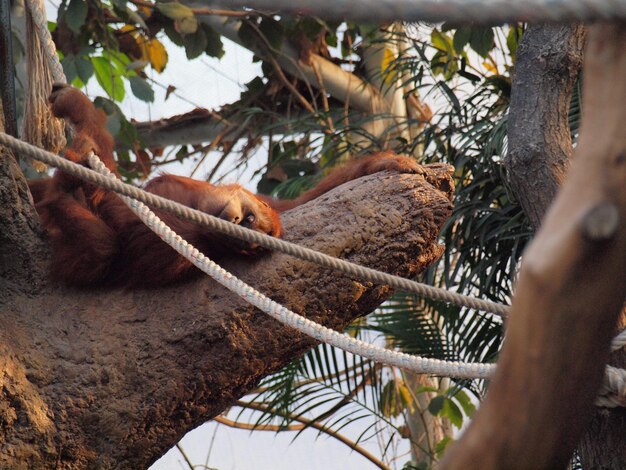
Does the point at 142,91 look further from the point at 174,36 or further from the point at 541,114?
the point at 541,114

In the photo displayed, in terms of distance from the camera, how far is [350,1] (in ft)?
3.34

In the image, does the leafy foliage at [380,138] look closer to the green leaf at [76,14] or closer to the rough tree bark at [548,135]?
the green leaf at [76,14]

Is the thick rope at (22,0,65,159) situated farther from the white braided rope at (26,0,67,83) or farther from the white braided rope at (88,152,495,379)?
the white braided rope at (88,152,495,379)

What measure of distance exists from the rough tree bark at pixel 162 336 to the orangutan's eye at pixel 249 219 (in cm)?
15

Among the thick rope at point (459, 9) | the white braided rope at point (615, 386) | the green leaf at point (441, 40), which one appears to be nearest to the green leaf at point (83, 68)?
the green leaf at point (441, 40)

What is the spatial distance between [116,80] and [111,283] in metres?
3.41

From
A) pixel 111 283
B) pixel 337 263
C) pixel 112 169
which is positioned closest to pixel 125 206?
pixel 112 169

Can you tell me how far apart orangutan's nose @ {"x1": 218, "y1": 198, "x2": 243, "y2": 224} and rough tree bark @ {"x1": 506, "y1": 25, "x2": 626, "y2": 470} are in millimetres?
1112

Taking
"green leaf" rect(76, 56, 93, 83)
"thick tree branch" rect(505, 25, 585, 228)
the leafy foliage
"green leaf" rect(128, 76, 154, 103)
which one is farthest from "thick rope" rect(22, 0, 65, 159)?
"thick tree branch" rect(505, 25, 585, 228)

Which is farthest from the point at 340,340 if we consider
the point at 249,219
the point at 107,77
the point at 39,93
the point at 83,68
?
the point at 107,77

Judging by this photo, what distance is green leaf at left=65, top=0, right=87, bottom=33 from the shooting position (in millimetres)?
4555

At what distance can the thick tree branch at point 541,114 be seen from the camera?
3.29m

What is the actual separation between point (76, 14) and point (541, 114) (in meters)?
2.60

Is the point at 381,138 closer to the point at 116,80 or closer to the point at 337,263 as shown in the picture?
the point at 116,80
